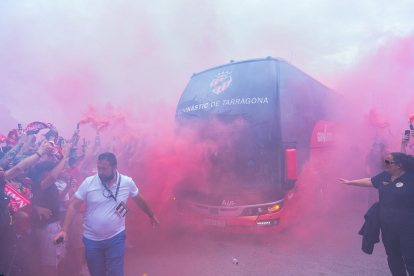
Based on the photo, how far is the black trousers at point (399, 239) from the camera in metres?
2.80

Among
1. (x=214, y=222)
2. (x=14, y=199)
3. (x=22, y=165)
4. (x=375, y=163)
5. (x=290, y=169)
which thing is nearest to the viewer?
(x=14, y=199)

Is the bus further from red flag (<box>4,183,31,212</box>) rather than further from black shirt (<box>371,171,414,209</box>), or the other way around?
red flag (<box>4,183,31,212</box>)

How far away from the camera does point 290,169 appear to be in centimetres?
439

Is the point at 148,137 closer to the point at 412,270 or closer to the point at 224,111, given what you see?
the point at 224,111

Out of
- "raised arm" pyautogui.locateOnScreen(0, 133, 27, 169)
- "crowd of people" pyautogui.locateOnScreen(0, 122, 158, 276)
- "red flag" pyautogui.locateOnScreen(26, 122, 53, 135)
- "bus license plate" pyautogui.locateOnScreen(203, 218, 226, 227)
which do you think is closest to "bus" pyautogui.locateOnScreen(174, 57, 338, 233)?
"bus license plate" pyautogui.locateOnScreen(203, 218, 226, 227)

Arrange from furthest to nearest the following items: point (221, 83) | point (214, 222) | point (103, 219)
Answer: point (221, 83), point (214, 222), point (103, 219)

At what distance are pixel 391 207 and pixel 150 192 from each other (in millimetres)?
4461

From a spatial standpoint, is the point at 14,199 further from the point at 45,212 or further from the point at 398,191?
the point at 398,191

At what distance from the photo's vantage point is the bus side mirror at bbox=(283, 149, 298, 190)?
4.38 meters

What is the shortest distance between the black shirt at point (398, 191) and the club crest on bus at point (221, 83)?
3308 millimetres

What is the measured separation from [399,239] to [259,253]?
87.1 inches

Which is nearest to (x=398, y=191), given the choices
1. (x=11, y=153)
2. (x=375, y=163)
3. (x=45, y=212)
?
(x=375, y=163)

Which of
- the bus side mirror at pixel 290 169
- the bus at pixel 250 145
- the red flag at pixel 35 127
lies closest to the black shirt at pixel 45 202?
the red flag at pixel 35 127

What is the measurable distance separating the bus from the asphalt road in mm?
445
